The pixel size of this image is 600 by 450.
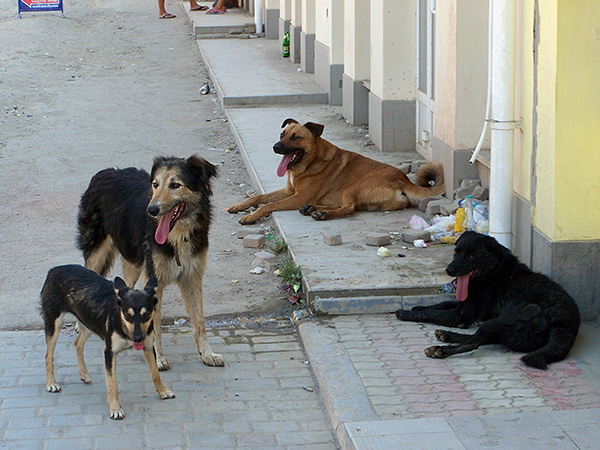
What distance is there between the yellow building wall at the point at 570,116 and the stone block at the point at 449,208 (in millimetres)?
1982

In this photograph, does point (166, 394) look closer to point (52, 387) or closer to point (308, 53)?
point (52, 387)

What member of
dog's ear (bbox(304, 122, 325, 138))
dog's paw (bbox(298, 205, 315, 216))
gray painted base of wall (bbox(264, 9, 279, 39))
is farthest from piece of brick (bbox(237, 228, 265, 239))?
gray painted base of wall (bbox(264, 9, 279, 39))

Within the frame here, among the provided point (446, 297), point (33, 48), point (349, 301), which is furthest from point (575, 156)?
point (33, 48)

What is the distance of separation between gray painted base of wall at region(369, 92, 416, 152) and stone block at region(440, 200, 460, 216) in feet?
9.45

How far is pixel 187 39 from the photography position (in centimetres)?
2202

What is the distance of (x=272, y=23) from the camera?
2078 centimetres

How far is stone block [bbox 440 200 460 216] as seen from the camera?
7.85 metres

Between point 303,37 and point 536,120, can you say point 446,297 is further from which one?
point 303,37

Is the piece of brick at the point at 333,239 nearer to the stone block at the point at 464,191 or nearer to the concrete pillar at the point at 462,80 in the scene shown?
the stone block at the point at 464,191

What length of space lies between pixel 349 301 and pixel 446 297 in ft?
2.47

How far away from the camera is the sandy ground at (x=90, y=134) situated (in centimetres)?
720

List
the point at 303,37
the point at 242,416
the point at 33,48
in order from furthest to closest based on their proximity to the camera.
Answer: the point at 33,48 < the point at 303,37 < the point at 242,416

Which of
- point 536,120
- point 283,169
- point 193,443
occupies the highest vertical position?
point 536,120

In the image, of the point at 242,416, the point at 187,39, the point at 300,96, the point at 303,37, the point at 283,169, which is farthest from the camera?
the point at 187,39
